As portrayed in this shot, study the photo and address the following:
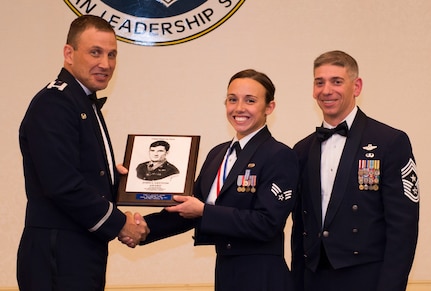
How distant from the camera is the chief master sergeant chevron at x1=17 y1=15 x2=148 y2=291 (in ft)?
9.58

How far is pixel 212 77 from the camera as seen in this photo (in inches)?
192

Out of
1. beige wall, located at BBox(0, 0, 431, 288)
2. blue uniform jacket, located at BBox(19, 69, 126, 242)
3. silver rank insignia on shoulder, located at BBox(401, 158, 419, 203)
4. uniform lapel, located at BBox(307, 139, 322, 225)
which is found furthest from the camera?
beige wall, located at BBox(0, 0, 431, 288)

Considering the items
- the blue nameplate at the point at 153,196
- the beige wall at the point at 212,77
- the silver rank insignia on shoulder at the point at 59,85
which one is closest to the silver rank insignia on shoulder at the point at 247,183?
the blue nameplate at the point at 153,196

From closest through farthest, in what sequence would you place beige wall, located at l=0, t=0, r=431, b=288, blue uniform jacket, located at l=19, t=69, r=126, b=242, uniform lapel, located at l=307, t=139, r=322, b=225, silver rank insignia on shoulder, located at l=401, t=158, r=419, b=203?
blue uniform jacket, located at l=19, t=69, r=126, b=242 < silver rank insignia on shoulder, located at l=401, t=158, r=419, b=203 < uniform lapel, located at l=307, t=139, r=322, b=225 < beige wall, located at l=0, t=0, r=431, b=288

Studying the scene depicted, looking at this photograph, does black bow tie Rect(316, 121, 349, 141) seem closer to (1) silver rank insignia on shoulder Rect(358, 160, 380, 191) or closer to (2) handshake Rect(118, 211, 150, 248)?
(1) silver rank insignia on shoulder Rect(358, 160, 380, 191)

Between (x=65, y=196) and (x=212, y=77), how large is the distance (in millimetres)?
2150

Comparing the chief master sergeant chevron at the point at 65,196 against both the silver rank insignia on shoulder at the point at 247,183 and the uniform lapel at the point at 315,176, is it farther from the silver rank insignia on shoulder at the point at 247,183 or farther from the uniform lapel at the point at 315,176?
the uniform lapel at the point at 315,176

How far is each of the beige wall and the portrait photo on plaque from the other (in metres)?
1.47

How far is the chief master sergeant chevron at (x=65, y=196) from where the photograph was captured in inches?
115

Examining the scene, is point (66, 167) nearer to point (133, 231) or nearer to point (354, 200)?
point (133, 231)

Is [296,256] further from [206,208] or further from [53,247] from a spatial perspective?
[53,247]

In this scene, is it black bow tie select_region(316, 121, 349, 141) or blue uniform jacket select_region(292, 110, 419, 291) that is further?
black bow tie select_region(316, 121, 349, 141)

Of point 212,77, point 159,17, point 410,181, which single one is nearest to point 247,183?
point 410,181

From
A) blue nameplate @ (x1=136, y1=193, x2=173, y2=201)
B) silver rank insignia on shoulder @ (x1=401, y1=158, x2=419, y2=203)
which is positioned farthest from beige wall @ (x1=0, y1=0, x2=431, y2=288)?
silver rank insignia on shoulder @ (x1=401, y1=158, x2=419, y2=203)
